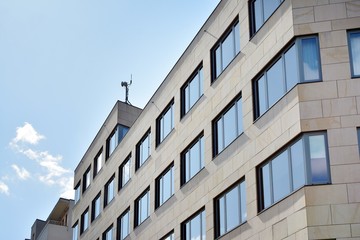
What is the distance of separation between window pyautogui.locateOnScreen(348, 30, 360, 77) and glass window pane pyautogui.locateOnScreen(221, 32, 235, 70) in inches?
274

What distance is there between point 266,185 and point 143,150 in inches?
656

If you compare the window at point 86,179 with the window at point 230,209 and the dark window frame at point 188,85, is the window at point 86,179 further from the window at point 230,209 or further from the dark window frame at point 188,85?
the window at point 230,209

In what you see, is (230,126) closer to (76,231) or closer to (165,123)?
(165,123)

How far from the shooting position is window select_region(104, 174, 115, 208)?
46.8 meters

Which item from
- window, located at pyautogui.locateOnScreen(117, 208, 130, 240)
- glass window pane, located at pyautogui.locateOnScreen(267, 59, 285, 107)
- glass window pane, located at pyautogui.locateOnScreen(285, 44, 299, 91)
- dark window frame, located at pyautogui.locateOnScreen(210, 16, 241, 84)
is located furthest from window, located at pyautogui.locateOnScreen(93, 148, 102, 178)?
glass window pane, located at pyautogui.locateOnScreen(285, 44, 299, 91)

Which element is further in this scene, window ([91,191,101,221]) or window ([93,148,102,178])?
window ([93,148,102,178])

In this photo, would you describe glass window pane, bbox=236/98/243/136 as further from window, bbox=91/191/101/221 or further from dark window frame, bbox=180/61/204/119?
window, bbox=91/191/101/221

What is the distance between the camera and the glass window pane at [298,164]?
23766 millimetres

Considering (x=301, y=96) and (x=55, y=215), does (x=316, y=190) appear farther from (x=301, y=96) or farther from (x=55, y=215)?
(x=55, y=215)

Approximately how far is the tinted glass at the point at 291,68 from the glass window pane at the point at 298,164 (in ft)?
8.32

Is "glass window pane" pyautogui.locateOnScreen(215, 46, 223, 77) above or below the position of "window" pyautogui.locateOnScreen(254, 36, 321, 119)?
above

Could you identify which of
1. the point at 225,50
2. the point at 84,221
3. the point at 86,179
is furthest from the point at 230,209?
the point at 86,179

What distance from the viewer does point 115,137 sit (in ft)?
159

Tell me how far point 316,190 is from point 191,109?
12551 mm
